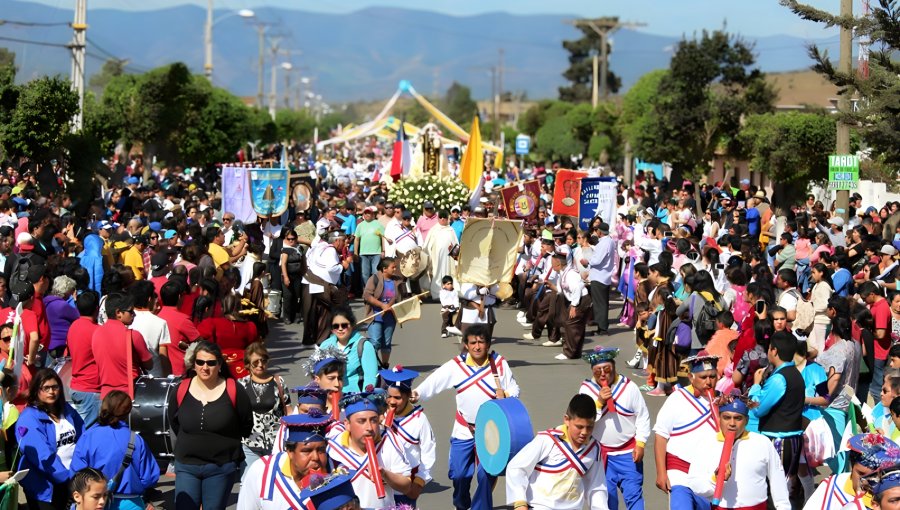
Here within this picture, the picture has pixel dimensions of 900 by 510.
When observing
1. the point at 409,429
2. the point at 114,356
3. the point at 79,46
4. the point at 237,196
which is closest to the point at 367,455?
the point at 409,429

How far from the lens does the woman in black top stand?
7.88 meters

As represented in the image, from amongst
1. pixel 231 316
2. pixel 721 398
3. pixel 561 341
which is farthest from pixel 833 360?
pixel 561 341

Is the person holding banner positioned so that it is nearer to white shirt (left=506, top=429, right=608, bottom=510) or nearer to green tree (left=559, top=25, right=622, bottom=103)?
white shirt (left=506, top=429, right=608, bottom=510)

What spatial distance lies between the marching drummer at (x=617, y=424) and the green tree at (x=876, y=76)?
4874 millimetres

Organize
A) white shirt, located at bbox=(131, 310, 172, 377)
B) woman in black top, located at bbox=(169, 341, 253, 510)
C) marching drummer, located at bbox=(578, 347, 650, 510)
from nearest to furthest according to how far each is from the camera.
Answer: woman in black top, located at bbox=(169, 341, 253, 510) → marching drummer, located at bbox=(578, 347, 650, 510) → white shirt, located at bbox=(131, 310, 172, 377)

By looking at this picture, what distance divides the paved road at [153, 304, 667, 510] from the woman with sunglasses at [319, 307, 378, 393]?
1.04 metres

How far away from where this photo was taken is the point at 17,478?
754 centimetres

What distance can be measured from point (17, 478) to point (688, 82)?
121ft

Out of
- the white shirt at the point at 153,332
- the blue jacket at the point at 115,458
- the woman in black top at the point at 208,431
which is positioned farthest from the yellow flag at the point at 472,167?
the blue jacket at the point at 115,458

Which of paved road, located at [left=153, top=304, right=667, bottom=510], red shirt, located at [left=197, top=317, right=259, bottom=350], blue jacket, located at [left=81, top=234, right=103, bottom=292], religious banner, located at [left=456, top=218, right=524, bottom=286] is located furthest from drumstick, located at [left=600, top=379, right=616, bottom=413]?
blue jacket, located at [left=81, top=234, right=103, bottom=292]

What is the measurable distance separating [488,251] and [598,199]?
24.9 feet

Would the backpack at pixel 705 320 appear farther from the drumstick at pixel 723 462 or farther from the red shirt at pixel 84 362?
the red shirt at pixel 84 362

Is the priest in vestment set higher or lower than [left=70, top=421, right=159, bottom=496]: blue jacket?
higher

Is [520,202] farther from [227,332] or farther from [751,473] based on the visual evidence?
[751,473]
